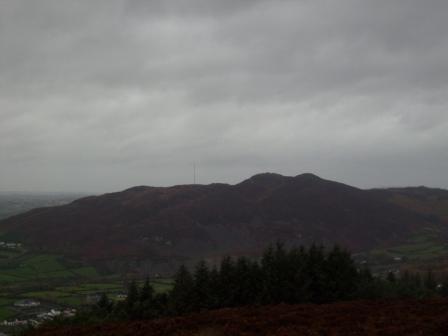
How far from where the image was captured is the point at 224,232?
113 metres

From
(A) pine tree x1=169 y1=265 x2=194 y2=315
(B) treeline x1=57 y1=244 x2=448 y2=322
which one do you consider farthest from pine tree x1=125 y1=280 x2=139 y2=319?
(A) pine tree x1=169 y1=265 x2=194 y2=315

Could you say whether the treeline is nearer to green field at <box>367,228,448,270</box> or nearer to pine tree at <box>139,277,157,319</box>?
pine tree at <box>139,277,157,319</box>

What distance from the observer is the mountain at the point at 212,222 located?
102562 mm

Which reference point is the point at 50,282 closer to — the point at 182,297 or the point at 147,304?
the point at 147,304

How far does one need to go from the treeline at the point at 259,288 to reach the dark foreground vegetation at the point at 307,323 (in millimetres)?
5459

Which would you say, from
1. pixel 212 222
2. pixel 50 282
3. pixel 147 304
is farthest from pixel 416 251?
pixel 147 304

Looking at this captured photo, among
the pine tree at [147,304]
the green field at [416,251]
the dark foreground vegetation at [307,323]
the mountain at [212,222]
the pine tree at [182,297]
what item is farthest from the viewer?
the mountain at [212,222]

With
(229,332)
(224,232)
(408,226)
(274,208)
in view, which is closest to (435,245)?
(408,226)

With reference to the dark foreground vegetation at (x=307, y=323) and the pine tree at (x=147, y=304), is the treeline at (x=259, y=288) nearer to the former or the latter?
the pine tree at (x=147, y=304)

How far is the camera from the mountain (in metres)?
103

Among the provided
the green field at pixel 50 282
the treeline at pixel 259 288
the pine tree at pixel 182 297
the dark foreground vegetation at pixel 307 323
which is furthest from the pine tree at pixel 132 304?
the green field at pixel 50 282

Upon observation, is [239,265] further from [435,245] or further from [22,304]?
[435,245]

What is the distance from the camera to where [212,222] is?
116 m

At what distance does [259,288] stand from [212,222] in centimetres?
8945
